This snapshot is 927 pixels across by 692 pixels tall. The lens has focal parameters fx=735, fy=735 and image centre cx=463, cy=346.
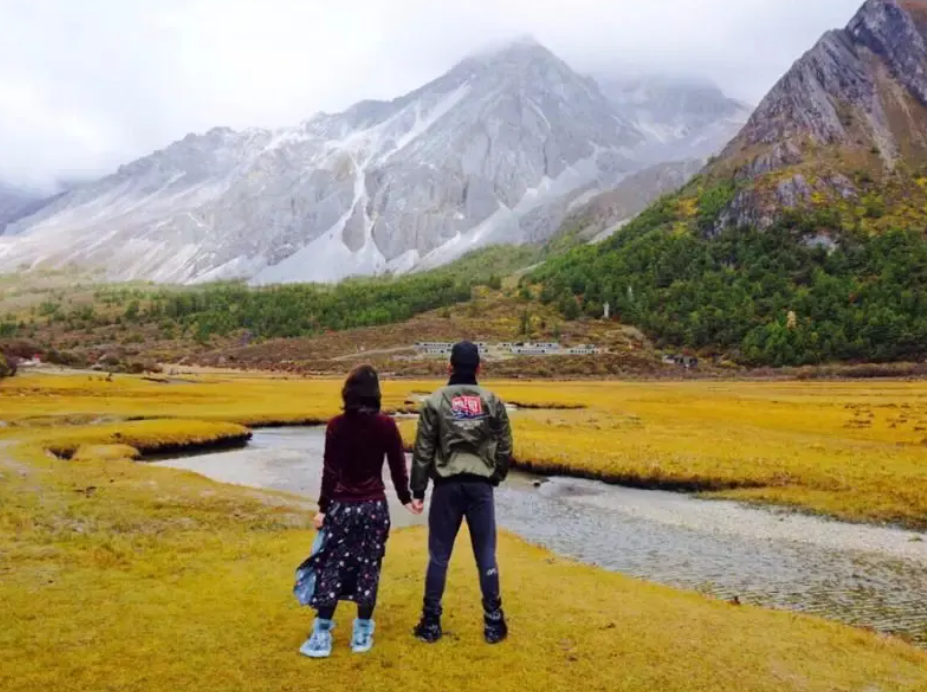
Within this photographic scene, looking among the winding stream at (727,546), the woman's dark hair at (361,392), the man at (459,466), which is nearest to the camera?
the woman's dark hair at (361,392)

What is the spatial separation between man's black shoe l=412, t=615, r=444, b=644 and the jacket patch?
3.60m

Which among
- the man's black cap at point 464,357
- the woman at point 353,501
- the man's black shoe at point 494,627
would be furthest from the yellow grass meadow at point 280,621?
the man's black cap at point 464,357

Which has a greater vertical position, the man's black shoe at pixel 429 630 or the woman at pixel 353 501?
the woman at pixel 353 501

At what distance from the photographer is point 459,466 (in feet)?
40.1

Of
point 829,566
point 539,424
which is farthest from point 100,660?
point 539,424

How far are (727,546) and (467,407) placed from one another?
1793 cm

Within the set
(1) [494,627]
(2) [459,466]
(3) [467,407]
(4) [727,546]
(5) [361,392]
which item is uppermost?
(5) [361,392]

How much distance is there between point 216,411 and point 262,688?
6012 centimetres

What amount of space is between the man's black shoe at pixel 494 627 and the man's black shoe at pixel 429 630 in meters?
0.85

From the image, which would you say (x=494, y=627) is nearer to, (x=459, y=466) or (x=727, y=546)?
(x=459, y=466)

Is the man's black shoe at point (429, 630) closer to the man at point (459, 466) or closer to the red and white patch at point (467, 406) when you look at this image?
the man at point (459, 466)

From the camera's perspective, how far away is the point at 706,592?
2069cm

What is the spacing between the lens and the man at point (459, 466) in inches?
482

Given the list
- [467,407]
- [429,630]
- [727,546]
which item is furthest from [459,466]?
[727,546]
